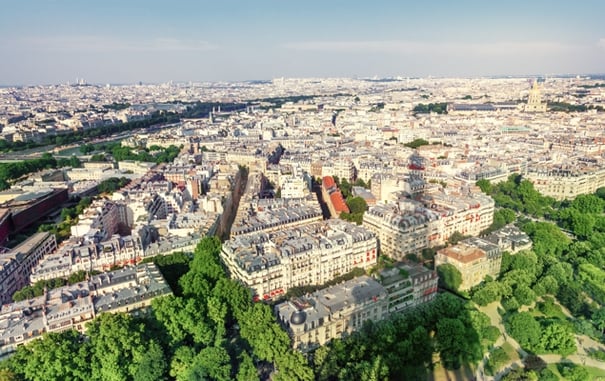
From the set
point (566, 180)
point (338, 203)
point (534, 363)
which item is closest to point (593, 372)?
point (534, 363)

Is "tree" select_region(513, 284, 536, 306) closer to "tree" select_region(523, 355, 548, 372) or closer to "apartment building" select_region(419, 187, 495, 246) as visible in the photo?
"tree" select_region(523, 355, 548, 372)

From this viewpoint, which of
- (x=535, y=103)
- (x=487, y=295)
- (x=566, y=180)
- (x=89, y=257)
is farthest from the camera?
(x=535, y=103)

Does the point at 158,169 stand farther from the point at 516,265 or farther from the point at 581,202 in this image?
the point at 581,202

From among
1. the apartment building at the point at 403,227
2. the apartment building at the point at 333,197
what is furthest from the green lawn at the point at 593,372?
the apartment building at the point at 333,197

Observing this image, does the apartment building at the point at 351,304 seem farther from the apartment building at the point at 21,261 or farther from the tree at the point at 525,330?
the apartment building at the point at 21,261

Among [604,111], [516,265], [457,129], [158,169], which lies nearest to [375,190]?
[516,265]

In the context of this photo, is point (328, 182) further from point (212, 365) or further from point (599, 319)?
point (212, 365)

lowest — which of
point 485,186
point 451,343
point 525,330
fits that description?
point 451,343

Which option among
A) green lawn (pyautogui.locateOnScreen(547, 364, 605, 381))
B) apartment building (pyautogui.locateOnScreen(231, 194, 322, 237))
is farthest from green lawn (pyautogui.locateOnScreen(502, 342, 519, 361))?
apartment building (pyautogui.locateOnScreen(231, 194, 322, 237))
